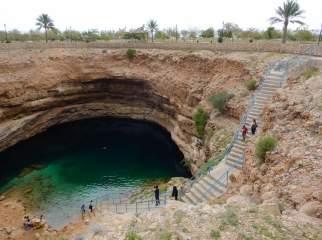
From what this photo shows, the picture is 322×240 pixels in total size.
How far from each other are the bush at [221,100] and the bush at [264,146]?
11807mm

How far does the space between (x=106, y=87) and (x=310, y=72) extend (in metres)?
23.7

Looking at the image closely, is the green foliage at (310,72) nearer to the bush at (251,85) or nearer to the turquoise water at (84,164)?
the bush at (251,85)

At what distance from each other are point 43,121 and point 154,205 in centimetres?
2214

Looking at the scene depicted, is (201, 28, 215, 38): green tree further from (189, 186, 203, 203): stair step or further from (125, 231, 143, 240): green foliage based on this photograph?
(125, 231, 143, 240): green foliage

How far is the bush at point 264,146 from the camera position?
1323cm

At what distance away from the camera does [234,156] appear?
1947cm

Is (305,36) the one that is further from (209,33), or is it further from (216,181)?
(216,181)

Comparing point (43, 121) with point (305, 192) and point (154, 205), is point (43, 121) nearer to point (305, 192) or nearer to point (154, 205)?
point (154, 205)

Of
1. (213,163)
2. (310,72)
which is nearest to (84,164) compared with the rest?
(213,163)

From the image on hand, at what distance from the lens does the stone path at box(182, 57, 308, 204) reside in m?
17.7

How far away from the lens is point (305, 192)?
10.3 metres

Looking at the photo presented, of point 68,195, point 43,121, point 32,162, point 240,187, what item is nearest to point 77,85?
point 43,121

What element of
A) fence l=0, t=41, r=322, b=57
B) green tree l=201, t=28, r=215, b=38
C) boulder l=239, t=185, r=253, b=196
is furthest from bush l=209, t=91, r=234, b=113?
green tree l=201, t=28, r=215, b=38

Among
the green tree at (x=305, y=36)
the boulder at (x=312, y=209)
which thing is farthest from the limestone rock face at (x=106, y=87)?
the boulder at (x=312, y=209)
